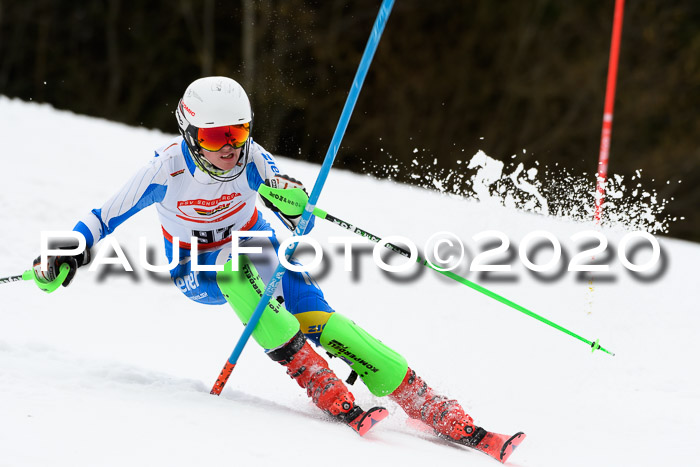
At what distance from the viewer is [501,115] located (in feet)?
54.4

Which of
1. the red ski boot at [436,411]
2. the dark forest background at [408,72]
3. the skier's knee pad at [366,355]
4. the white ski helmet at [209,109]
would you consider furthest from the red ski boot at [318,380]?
the dark forest background at [408,72]

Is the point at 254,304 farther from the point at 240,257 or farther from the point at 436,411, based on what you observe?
the point at 436,411

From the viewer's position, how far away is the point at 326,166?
9.56 ft

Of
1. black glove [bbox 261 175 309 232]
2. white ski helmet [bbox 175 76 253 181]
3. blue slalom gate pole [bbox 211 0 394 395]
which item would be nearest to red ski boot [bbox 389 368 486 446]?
blue slalom gate pole [bbox 211 0 394 395]

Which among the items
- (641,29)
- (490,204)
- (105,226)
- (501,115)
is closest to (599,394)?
(490,204)

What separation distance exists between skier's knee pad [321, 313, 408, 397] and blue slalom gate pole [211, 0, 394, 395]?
275 millimetres

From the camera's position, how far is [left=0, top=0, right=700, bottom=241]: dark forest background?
49.1ft

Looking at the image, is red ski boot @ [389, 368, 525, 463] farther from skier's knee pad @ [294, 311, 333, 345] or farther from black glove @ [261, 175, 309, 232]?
black glove @ [261, 175, 309, 232]

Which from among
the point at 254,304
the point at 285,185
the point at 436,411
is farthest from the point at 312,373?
the point at 285,185

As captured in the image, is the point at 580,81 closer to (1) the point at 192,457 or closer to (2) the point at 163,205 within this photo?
(2) the point at 163,205

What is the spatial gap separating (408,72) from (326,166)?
13697mm

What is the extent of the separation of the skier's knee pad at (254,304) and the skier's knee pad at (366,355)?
0.17 m

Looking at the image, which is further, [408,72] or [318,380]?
[408,72]

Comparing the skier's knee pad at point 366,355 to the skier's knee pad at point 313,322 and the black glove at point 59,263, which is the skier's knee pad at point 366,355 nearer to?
the skier's knee pad at point 313,322
